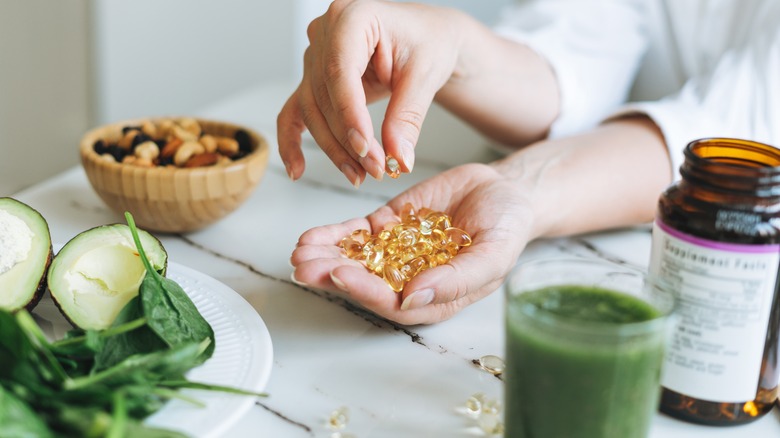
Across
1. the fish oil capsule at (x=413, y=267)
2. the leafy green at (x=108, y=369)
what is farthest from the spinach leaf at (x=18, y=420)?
the fish oil capsule at (x=413, y=267)

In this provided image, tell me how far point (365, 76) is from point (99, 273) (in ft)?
1.49

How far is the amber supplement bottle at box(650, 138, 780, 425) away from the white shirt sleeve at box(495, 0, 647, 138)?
25.8 inches

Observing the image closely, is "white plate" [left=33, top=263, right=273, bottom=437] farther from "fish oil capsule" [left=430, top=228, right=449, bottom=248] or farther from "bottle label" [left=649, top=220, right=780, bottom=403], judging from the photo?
"bottle label" [left=649, top=220, right=780, bottom=403]

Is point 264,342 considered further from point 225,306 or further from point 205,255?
point 205,255

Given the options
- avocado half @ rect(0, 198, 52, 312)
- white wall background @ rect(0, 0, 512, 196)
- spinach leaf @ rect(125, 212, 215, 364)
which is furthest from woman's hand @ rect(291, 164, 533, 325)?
white wall background @ rect(0, 0, 512, 196)

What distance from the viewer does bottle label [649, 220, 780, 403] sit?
62cm

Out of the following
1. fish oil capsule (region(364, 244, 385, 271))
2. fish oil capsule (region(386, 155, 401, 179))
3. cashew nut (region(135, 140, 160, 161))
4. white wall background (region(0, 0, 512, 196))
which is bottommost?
white wall background (region(0, 0, 512, 196))

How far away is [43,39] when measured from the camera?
235 centimetres

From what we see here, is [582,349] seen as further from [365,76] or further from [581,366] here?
[365,76]

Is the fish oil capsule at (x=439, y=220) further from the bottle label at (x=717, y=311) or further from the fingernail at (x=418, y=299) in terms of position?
the bottle label at (x=717, y=311)

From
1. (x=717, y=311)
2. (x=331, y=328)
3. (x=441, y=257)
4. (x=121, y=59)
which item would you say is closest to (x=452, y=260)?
(x=441, y=257)

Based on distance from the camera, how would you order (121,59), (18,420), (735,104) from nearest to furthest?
(18,420) < (735,104) < (121,59)

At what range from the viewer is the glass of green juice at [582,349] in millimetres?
549

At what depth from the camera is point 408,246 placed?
2.78ft
